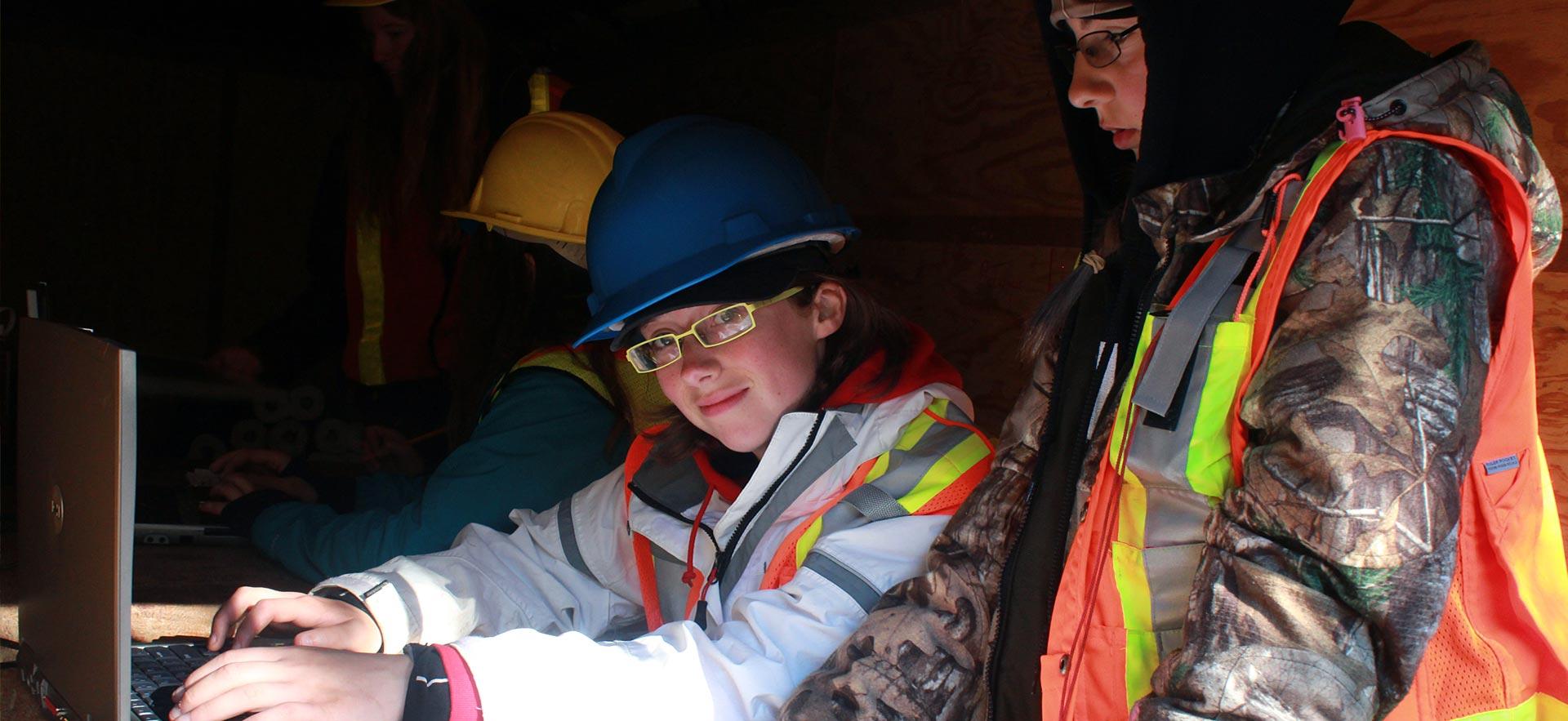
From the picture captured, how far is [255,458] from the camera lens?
10.2 feet

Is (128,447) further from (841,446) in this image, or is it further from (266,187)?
(266,187)

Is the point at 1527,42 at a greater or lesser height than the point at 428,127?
greater

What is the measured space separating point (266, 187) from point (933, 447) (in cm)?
525

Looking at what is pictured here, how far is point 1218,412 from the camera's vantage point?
1265 millimetres

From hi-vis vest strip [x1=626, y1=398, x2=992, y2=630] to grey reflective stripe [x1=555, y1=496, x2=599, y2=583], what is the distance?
0.64ft

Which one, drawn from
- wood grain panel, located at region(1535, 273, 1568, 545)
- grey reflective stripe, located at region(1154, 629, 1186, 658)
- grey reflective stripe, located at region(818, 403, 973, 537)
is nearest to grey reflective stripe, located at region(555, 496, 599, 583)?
grey reflective stripe, located at region(818, 403, 973, 537)

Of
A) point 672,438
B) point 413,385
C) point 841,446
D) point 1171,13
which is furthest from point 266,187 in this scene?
point 1171,13

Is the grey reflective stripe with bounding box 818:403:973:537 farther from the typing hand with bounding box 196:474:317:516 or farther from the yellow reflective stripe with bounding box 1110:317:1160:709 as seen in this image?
the typing hand with bounding box 196:474:317:516

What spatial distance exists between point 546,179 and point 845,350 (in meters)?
1.07

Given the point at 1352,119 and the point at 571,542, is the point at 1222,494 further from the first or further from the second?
the point at 571,542

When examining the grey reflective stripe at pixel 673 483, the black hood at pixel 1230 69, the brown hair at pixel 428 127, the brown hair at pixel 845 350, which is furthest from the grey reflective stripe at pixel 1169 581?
the brown hair at pixel 428 127

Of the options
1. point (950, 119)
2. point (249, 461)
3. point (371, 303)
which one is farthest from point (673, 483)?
point (371, 303)

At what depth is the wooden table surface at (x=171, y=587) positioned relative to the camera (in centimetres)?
178

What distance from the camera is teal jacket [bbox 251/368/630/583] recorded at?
2438 mm
